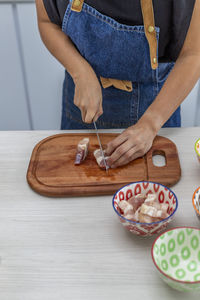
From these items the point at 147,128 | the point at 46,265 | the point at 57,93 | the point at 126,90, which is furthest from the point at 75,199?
the point at 57,93

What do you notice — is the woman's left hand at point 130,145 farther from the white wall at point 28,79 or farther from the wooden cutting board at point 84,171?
the white wall at point 28,79

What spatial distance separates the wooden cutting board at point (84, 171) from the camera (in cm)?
94

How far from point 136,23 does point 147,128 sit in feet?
1.16

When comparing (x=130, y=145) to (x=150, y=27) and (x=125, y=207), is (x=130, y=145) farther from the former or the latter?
(x=150, y=27)

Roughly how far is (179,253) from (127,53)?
73 cm

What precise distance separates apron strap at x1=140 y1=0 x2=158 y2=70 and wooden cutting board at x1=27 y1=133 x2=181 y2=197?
0.28m

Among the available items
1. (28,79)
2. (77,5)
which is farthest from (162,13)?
(28,79)

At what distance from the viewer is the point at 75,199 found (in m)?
0.93

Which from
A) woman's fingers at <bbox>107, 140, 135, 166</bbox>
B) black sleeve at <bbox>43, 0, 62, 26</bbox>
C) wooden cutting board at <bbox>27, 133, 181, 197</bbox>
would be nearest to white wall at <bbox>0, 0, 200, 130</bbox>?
black sleeve at <bbox>43, 0, 62, 26</bbox>

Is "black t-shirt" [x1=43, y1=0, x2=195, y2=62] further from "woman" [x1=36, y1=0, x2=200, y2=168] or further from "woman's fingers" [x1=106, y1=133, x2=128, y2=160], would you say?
"woman's fingers" [x1=106, y1=133, x2=128, y2=160]

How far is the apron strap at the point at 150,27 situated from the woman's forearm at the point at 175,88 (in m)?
0.09

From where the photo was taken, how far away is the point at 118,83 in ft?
4.20

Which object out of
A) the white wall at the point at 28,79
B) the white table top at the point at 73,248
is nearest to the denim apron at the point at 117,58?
the white table top at the point at 73,248

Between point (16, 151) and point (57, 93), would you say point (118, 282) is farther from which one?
point (57, 93)
